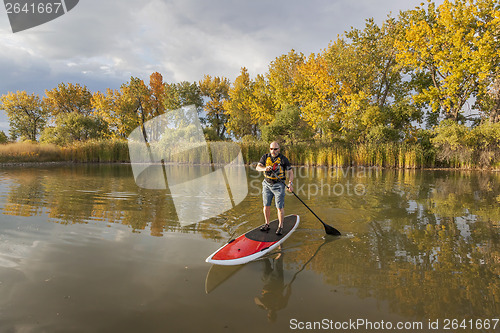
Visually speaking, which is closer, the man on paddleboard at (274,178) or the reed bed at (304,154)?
the man on paddleboard at (274,178)

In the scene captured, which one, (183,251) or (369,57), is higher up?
(369,57)

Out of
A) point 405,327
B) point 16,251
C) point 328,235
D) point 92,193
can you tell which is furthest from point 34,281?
point 92,193

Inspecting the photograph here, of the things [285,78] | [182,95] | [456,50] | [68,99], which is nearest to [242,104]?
[285,78]

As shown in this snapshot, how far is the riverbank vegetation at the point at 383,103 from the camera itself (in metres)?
19.6

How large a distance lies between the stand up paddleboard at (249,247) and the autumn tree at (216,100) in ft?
125

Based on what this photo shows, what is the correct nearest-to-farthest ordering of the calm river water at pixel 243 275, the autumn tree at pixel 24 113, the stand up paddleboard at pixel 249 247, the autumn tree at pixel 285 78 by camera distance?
1. the calm river water at pixel 243 275
2. the stand up paddleboard at pixel 249 247
3. the autumn tree at pixel 285 78
4. the autumn tree at pixel 24 113

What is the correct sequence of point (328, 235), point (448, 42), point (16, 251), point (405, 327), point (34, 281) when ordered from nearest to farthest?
point (405, 327), point (34, 281), point (16, 251), point (328, 235), point (448, 42)

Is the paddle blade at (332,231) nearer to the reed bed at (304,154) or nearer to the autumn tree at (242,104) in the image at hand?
the reed bed at (304,154)

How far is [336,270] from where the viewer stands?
4262 millimetres

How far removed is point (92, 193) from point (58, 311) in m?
8.14

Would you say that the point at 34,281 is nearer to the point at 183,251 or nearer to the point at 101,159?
the point at 183,251

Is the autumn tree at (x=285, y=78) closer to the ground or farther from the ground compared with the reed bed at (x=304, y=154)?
farther from the ground

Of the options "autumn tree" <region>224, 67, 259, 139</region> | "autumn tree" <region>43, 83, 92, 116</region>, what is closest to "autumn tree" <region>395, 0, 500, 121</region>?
"autumn tree" <region>224, 67, 259, 139</region>

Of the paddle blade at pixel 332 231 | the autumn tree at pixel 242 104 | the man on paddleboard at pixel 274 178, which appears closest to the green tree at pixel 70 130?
the autumn tree at pixel 242 104
